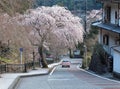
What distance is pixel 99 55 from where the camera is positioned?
45.2m

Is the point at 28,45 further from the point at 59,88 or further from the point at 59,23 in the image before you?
the point at 59,88

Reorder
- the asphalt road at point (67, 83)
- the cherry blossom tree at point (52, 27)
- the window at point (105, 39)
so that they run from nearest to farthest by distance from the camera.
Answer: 1. the asphalt road at point (67, 83)
2. the window at point (105, 39)
3. the cherry blossom tree at point (52, 27)

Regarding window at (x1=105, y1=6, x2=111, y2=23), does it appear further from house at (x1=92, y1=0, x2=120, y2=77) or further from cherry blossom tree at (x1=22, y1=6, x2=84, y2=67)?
cherry blossom tree at (x1=22, y1=6, x2=84, y2=67)

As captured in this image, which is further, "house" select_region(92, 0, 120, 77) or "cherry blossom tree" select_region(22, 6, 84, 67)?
"cherry blossom tree" select_region(22, 6, 84, 67)

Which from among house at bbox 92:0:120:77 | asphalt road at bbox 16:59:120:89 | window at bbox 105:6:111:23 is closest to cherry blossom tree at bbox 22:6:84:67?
house at bbox 92:0:120:77

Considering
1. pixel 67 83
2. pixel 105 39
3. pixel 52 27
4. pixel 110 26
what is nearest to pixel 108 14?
pixel 105 39

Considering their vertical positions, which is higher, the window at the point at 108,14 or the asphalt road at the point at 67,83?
the window at the point at 108,14

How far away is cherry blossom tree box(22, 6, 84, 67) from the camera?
57.0m

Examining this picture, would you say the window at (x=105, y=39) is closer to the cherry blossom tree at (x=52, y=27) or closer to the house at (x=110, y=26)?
the house at (x=110, y=26)

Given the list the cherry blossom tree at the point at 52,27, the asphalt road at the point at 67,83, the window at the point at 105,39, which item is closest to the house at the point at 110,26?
the window at the point at 105,39

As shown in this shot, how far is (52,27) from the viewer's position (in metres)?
57.6

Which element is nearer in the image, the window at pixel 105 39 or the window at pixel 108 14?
the window at pixel 105 39

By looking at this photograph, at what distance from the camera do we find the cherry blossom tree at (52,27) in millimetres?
57000

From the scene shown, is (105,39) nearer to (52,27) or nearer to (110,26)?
(110,26)
